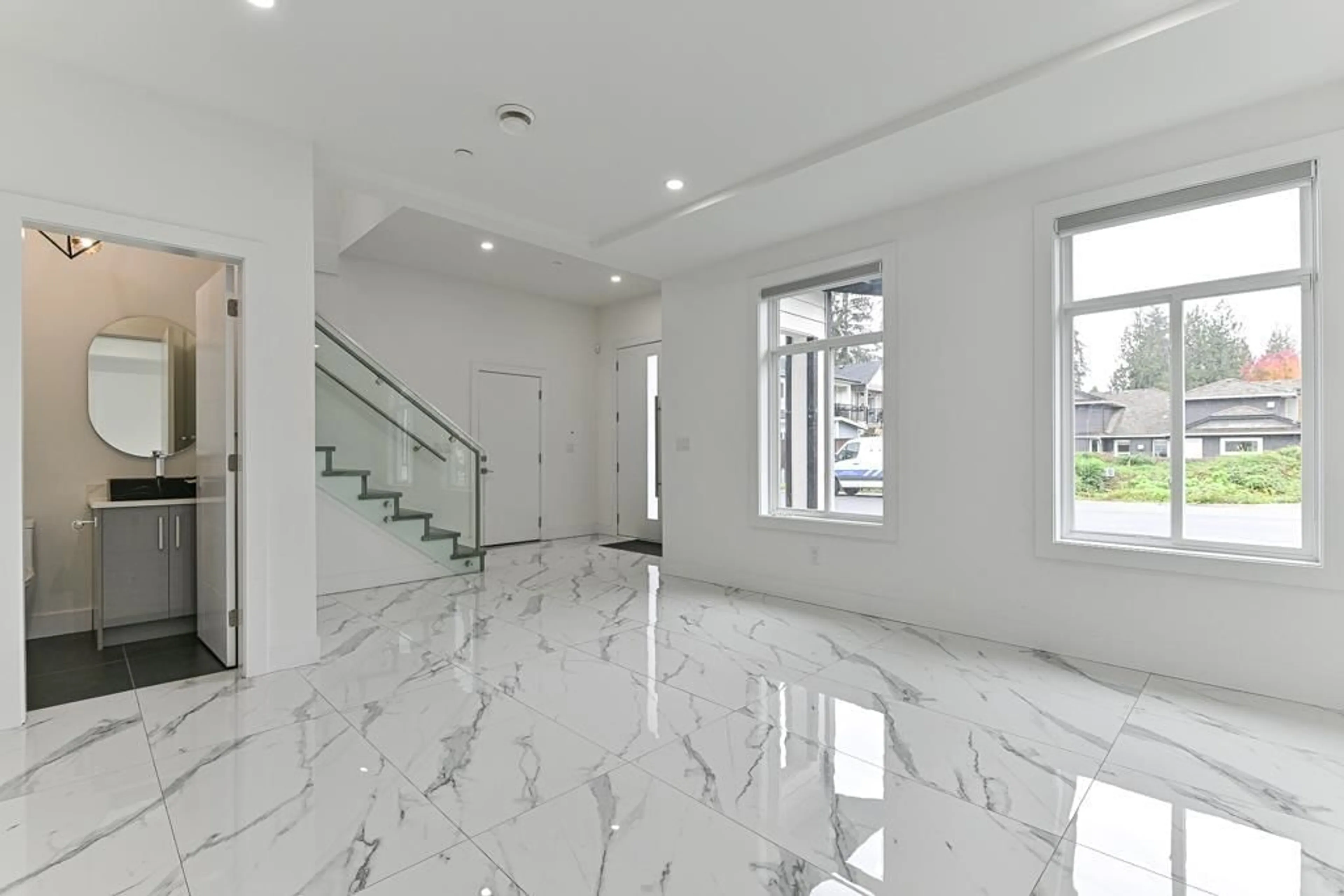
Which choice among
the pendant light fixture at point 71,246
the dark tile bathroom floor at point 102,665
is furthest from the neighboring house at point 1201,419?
the pendant light fixture at point 71,246

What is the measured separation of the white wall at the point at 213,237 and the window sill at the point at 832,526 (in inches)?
126

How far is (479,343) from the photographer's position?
711cm

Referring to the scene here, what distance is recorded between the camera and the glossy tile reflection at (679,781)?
166 cm

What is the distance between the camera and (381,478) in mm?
5227

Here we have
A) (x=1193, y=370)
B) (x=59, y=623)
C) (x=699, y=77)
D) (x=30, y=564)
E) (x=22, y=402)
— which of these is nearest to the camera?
(x=22, y=402)

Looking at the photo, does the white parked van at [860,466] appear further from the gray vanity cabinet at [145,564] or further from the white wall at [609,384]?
the gray vanity cabinet at [145,564]

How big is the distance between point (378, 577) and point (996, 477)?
481cm

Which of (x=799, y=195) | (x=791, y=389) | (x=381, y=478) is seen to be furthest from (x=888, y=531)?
(x=381, y=478)

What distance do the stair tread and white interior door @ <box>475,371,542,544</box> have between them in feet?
5.49

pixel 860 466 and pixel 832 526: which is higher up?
pixel 860 466

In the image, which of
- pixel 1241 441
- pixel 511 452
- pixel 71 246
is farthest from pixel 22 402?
pixel 1241 441

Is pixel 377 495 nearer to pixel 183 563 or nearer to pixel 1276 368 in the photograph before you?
pixel 183 563

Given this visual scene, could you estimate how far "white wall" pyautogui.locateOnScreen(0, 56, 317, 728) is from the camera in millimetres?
2568

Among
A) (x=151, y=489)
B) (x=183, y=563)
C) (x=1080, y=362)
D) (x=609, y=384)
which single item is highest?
(x=609, y=384)
